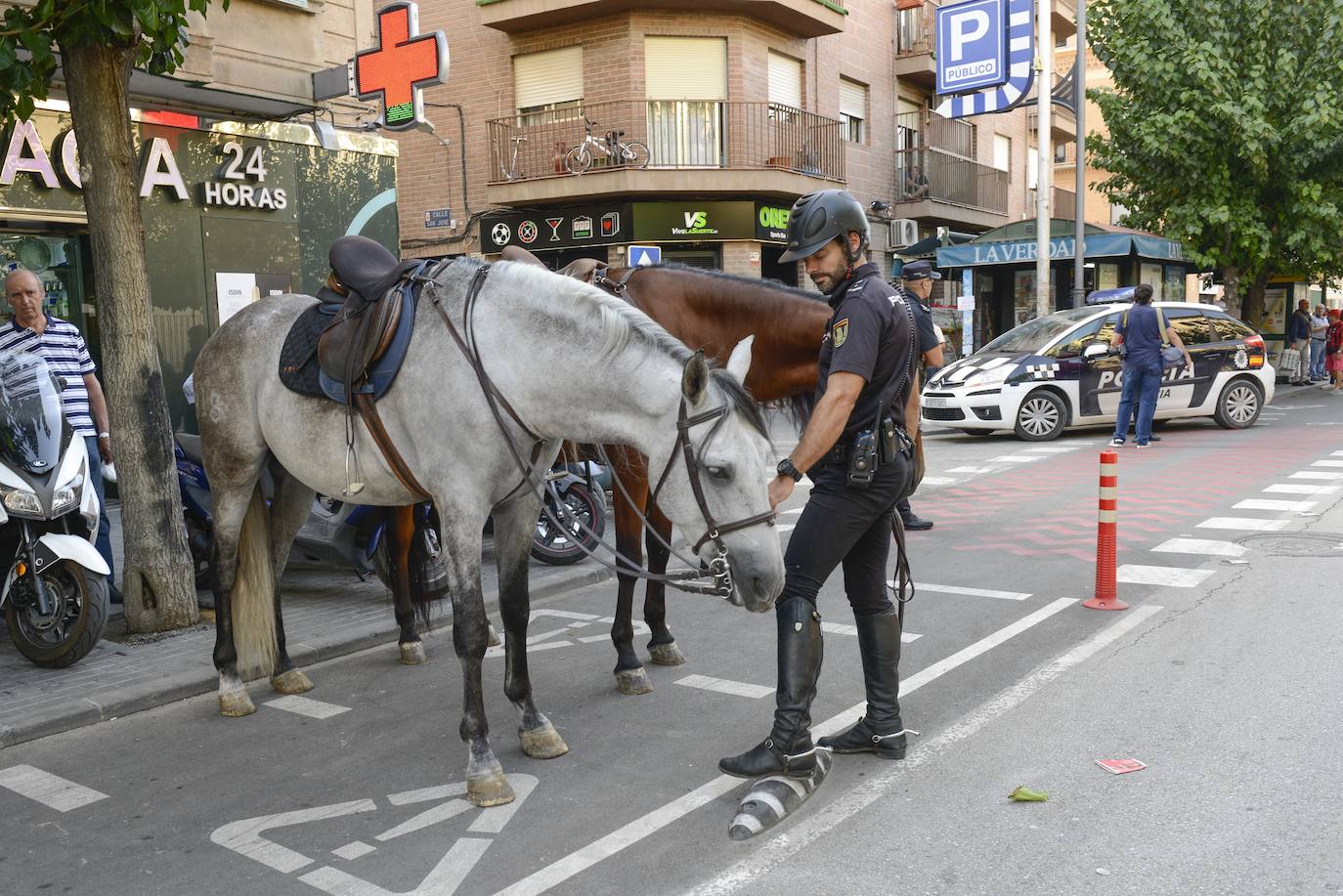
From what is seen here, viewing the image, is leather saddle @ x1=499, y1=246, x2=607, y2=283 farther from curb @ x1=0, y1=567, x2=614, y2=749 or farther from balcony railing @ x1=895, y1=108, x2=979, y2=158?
balcony railing @ x1=895, y1=108, x2=979, y2=158

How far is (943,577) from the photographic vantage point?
7.18 m

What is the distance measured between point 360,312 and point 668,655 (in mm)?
2265

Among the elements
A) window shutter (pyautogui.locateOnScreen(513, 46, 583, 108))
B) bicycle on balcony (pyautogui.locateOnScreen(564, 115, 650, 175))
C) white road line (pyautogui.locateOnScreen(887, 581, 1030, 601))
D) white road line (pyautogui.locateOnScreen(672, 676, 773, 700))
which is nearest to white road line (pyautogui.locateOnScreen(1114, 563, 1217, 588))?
white road line (pyautogui.locateOnScreen(887, 581, 1030, 601))

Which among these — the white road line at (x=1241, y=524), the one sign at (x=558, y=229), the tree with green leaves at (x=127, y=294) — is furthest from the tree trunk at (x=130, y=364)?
the one sign at (x=558, y=229)

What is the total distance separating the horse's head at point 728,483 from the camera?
135 inches

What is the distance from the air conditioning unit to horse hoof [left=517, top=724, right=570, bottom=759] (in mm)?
21579

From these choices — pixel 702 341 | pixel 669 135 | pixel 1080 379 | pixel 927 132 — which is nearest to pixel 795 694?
A: pixel 702 341

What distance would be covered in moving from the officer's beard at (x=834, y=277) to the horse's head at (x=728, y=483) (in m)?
0.65

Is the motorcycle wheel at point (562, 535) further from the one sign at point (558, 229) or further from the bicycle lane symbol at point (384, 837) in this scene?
the one sign at point (558, 229)

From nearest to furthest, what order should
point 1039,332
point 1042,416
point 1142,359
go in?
point 1142,359
point 1042,416
point 1039,332

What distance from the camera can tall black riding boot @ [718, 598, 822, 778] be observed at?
3.73 m

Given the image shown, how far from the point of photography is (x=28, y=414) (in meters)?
5.57

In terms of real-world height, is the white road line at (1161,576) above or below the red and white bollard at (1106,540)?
below

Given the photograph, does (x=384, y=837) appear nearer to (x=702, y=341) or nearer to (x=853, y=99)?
(x=702, y=341)
